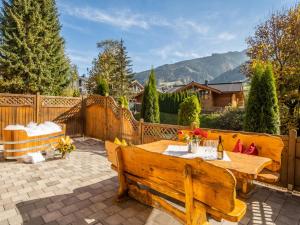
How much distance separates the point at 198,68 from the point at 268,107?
12468 cm

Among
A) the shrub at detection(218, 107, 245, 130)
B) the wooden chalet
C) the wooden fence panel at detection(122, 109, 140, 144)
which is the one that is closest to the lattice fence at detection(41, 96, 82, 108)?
the wooden fence panel at detection(122, 109, 140, 144)

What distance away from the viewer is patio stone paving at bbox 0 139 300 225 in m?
2.30

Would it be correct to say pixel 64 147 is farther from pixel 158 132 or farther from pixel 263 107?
pixel 263 107

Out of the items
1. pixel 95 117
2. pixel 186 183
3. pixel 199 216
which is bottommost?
pixel 199 216

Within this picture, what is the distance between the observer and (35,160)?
4.64m

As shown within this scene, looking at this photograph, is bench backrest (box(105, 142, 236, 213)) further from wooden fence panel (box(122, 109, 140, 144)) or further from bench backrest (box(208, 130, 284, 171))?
wooden fence panel (box(122, 109, 140, 144))

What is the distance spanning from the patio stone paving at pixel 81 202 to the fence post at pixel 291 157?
26 centimetres

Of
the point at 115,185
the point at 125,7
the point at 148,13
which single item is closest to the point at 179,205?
the point at 115,185

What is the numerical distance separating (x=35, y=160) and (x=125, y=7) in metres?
6.88

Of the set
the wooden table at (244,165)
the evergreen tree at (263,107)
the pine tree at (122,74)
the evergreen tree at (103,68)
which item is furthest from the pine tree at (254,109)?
the evergreen tree at (103,68)

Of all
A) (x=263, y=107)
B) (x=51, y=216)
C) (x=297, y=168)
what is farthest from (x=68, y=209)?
(x=263, y=107)

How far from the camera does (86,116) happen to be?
8.47m

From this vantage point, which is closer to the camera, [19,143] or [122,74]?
[19,143]

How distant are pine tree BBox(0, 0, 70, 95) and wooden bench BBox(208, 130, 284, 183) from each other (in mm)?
13411
